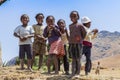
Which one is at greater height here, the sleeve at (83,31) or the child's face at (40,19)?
the child's face at (40,19)

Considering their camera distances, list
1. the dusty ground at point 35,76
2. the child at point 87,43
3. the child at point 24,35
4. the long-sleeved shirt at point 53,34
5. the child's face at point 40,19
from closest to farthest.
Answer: the dusty ground at point 35,76
the child at point 87,43
the long-sleeved shirt at point 53,34
the child at point 24,35
the child's face at point 40,19

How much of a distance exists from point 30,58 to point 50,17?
1.49 m

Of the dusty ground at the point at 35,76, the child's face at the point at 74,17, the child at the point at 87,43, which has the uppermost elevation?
the child's face at the point at 74,17

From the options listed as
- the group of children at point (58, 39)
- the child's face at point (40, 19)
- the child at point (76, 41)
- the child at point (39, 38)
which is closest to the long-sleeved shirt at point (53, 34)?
the group of children at point (58, 39)

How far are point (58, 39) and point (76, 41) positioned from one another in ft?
3.72

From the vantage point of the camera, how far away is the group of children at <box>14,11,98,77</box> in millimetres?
11383

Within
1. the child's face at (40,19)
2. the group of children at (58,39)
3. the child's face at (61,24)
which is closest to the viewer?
the group of children at (58,39)

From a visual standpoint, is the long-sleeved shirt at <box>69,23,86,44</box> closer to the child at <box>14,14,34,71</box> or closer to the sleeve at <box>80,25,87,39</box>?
the sleeve at <box>80,25,87,39</box>

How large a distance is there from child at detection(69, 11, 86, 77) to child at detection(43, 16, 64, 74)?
897mm

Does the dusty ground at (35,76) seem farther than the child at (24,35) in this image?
No

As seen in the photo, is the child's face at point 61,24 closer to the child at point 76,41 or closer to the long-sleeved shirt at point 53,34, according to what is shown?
the long-sleeved shirt at point 53,34

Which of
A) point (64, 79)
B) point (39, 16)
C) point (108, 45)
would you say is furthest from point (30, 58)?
point (108, 45)

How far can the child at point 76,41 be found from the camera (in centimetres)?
1133

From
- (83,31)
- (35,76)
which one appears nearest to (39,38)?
(35,76)
